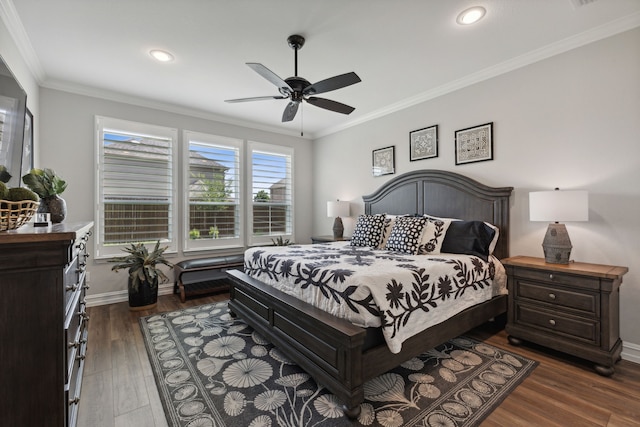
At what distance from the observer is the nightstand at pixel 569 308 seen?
6.95 feet

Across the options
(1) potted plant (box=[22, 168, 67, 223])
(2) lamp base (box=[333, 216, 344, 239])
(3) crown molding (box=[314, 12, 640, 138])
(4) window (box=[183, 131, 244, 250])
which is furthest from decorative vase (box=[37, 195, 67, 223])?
(3) crown molding (box=[314, 12, 640, 138])

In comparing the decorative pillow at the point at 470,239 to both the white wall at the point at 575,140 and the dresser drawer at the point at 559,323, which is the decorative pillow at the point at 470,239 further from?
the dresser drawer at the point at 559,323

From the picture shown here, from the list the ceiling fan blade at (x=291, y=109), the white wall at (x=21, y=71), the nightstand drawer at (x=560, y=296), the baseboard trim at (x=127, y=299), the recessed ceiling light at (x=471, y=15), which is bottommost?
the baseboard trim at (x=127, y=299)

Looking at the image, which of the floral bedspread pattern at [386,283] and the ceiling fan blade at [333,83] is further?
the ceiling fan blade at [333,83]

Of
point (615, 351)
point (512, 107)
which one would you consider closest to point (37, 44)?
point (512, 107)

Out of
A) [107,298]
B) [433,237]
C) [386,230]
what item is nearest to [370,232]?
[386,230]

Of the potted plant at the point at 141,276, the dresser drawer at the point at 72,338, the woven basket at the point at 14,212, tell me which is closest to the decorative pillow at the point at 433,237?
the dresser drawer at the point at 72,338

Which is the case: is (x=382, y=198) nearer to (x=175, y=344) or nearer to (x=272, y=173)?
(x=272, y=173)

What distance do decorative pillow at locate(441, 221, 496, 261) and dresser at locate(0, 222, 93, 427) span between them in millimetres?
3019

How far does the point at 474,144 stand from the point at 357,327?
107 inches

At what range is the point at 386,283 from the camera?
1.91 metres

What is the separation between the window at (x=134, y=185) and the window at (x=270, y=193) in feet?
4.24

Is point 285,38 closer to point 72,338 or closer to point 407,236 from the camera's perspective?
point 407,236

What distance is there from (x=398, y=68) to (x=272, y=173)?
2.92m
